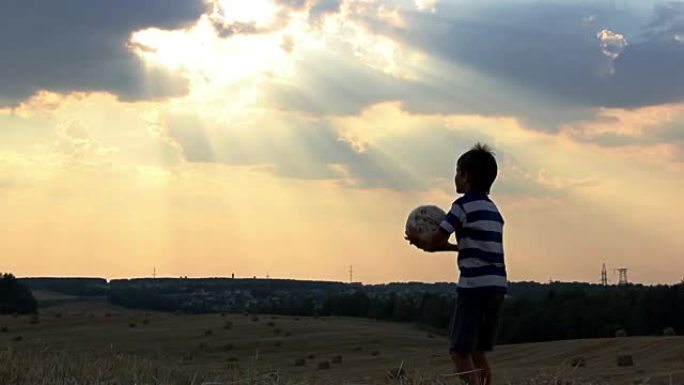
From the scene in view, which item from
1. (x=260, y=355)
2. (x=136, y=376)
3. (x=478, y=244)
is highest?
(x=478, y=244)

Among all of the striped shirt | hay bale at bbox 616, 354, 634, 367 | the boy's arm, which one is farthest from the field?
the boy's arm

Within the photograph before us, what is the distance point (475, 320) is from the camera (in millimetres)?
7453

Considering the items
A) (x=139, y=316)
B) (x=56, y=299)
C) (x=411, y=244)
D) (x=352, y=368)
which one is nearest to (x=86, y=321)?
(x=139, y=316)

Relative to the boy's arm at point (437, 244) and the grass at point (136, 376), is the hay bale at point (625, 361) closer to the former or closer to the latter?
the grass at point (136, 376)

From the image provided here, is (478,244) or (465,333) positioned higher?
(478,244)

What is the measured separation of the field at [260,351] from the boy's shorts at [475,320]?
16.0 inches

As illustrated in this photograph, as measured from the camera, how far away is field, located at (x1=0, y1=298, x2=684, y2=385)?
845cm

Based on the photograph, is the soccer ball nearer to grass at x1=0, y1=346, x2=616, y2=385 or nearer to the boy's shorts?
the boy's shorts

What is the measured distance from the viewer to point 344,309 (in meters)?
80.3

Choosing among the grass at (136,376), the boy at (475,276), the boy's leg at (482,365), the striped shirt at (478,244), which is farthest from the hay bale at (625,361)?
the striped shirt at (478,244)

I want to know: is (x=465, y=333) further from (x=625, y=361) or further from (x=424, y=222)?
(x=625, y=361)

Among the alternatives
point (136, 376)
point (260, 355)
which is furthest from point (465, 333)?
point (260, 355)

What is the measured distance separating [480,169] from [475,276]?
0.83 meters

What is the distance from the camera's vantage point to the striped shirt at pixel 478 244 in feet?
24.3
